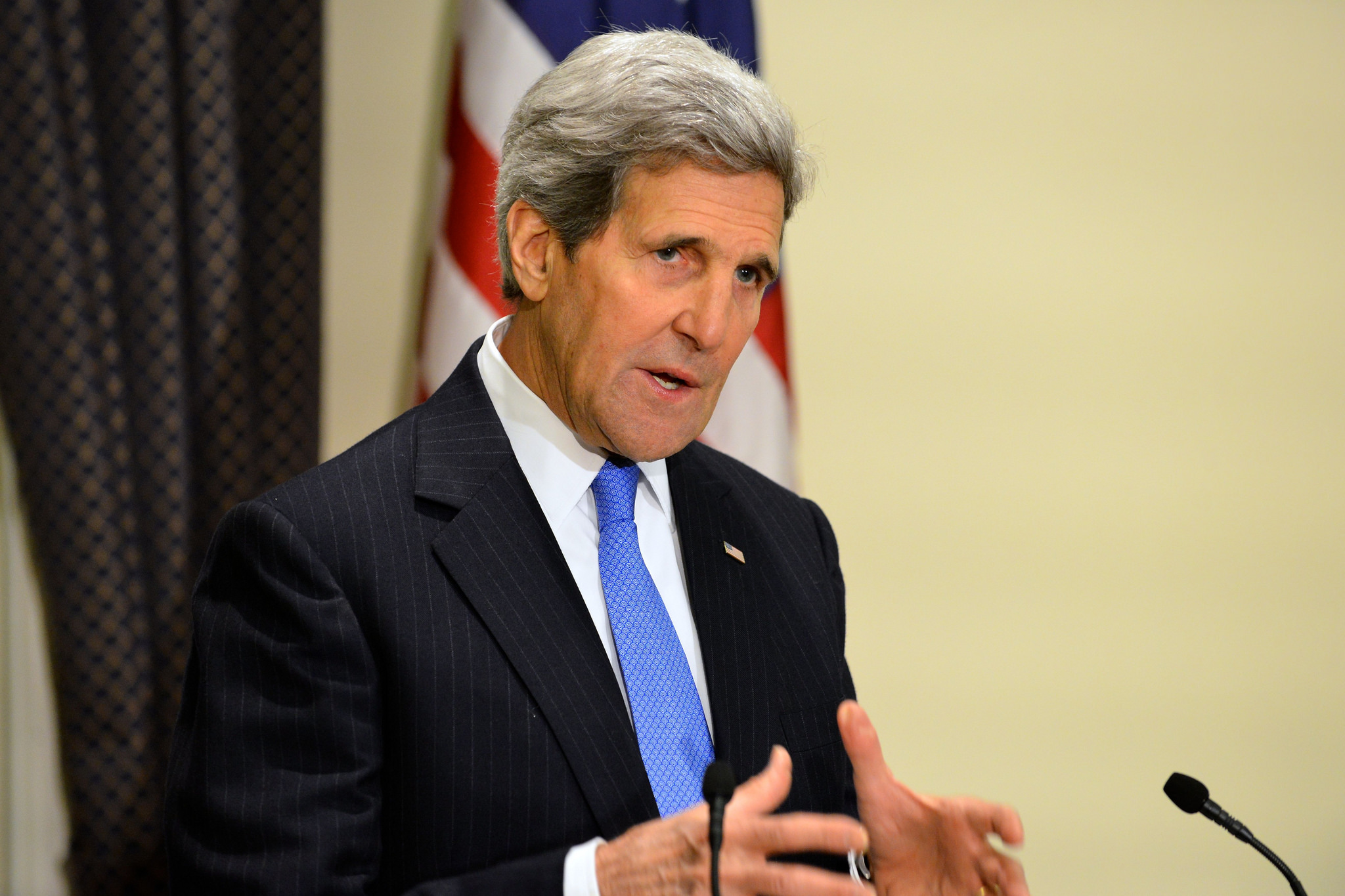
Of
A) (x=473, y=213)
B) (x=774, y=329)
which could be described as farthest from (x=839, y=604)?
(x=473, y=213)

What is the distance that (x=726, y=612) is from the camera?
5.16 ft

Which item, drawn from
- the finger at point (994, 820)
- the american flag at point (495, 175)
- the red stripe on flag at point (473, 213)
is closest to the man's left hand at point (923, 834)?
the finger at point (994, 820)

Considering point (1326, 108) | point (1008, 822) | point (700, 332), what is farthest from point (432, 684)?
point (1326, 108)

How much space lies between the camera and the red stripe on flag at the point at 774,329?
263 cm

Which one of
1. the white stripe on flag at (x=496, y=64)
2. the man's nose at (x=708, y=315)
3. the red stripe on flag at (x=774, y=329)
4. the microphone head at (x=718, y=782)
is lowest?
the microphone head at (x=718, y=782)

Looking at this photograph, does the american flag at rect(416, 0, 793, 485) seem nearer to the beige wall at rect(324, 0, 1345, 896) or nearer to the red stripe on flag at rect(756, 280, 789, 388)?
the red stripe on flag at rect(756, 280, 789, 388)

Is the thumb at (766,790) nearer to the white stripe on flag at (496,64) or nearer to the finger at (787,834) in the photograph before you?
the finger at (787,834)

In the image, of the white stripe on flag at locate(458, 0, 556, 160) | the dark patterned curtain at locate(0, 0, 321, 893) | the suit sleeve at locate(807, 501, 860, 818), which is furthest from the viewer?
the white stripe on flag at locate(458, 0, 556, 160)

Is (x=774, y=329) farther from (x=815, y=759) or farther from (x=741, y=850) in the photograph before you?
(x=741, y=850)

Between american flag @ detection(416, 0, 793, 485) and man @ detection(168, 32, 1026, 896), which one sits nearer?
man @ detection(168, 32, 1026, 896)

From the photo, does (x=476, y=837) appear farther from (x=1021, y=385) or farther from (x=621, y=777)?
(x=1021, y=385)

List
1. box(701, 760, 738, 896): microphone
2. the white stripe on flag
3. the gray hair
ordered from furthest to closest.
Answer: the white stripe on flag
the gray hair
box(701, 760, 738, 896): microphone

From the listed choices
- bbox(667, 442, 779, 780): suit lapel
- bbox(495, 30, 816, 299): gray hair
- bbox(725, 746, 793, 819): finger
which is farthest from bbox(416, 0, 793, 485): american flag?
bbox(725, 746, 793, 819): finger

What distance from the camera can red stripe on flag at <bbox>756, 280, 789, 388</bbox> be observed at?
8.63 ft
